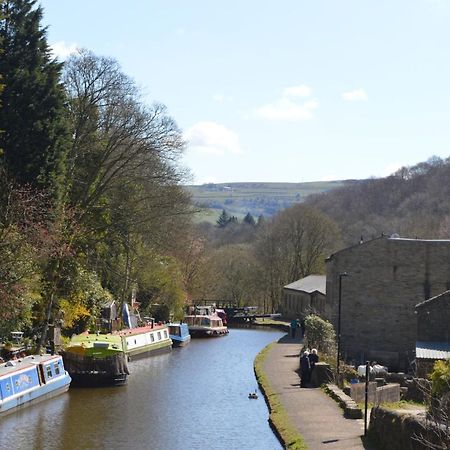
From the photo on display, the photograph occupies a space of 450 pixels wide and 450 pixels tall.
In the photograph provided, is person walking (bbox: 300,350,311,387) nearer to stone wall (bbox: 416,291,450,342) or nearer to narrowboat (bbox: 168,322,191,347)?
stone wall (bbox: 416,291,450,342)

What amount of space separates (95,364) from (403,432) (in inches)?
726

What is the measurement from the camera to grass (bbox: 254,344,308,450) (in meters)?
24.3

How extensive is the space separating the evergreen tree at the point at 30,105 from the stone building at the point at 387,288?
58.5ft

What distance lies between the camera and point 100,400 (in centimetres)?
3294

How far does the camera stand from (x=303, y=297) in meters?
71.1

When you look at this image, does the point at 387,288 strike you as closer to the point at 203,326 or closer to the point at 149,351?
the point at 149,351

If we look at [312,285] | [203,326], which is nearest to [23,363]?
[203,326]

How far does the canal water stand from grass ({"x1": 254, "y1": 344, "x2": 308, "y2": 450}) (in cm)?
31

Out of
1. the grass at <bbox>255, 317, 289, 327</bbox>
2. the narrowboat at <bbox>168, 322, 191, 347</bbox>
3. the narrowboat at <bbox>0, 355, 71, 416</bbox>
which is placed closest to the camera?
the narrowboat at <bbox>0, 355, 71, 416</bbox>

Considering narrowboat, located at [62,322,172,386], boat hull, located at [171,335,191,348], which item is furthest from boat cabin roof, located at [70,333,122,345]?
boat hull, located at [171,335,191,348]

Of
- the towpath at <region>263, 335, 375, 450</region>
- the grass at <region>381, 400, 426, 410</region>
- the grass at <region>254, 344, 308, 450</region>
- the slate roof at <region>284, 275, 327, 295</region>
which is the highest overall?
the slate roof at <region>284, 275, 327, 295</region>

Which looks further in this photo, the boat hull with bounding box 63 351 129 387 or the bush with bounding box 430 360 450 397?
the boat hull with bounding box 63 351 129 387

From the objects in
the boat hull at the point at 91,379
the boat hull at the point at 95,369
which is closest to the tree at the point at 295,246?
the boat hull at the point at 95,369

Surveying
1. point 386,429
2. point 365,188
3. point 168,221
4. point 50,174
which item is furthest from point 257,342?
point 365,188
